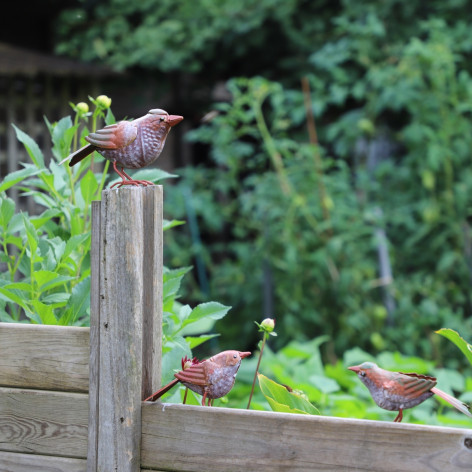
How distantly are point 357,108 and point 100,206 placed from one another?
373cm

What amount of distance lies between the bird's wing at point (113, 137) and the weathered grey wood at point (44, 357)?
0.30 meters

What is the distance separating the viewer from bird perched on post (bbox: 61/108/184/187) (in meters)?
1.12

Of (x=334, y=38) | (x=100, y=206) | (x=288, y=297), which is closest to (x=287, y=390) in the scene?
(x=100, y=206)

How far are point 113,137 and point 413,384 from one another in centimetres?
60

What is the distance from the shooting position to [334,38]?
4441 mm

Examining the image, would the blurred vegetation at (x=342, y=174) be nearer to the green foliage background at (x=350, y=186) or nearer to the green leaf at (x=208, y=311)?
the green foliage background at (x=350, y=186)

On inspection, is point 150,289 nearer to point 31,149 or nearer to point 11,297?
point 11,297

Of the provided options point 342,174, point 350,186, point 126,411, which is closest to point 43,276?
point 126,411

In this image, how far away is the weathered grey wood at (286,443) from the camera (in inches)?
37.0

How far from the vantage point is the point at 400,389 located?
987 mm

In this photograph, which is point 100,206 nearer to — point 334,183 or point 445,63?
point 334,183

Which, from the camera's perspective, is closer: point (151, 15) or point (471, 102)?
point (471, 102)

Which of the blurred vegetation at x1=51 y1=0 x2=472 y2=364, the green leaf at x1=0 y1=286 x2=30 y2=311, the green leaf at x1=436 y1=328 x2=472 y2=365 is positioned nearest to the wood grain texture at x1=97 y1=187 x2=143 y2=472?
the green leaf at x1=0 y1=286 x2=30 y2=311

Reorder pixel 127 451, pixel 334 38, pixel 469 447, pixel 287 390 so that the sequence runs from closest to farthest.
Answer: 1. pixel 469 447
2. pixel 127 451
3. pixel 287 390
4. pixel 334 38
